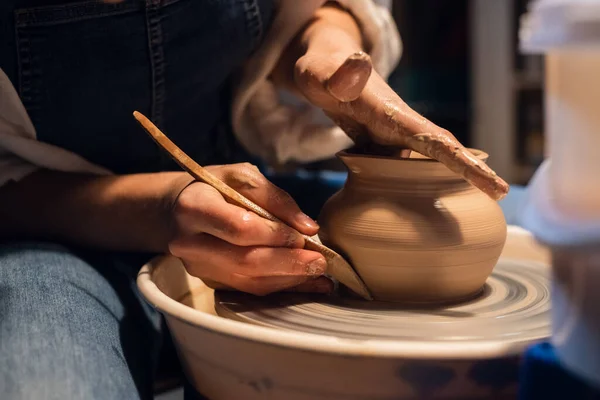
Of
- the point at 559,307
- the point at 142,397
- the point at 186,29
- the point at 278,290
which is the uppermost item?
the point at 186,29

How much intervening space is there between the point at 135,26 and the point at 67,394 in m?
0.54

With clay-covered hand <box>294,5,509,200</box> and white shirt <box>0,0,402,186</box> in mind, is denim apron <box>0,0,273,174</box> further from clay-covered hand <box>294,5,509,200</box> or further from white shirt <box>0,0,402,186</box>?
clay-covered hand <box>294,5,509,200</box>

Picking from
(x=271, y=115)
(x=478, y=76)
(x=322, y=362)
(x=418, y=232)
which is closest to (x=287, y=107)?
(x=271, y=115)

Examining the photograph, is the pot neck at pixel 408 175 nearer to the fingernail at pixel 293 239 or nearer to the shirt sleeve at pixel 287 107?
the fingernail at pixel 293 239

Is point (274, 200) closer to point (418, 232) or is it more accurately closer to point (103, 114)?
point (418, 232)

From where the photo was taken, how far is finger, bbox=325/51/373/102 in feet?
2.26

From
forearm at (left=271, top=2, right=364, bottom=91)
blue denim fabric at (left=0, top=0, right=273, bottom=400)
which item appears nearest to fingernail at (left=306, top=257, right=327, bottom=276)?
blue denim fabric at (left=0, top=0, right=273, bottom=400)

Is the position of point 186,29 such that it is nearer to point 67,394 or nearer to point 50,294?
point 50,294

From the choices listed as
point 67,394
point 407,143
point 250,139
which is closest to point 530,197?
point 407,143

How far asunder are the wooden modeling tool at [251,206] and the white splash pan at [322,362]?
0.45 ft

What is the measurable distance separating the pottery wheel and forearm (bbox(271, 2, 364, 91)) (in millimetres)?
371

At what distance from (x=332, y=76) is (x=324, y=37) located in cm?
30

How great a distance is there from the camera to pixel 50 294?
750mm

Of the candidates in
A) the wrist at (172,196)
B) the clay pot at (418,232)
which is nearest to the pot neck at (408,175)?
the clay pot at (418,232)
